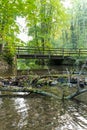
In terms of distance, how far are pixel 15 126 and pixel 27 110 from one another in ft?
5.55

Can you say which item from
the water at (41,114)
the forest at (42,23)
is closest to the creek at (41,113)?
the water at (41,114)

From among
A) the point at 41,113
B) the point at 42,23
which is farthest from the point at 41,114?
the point at 42,23

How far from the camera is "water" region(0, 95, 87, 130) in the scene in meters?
6.70

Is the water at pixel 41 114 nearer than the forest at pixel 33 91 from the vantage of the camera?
Yes

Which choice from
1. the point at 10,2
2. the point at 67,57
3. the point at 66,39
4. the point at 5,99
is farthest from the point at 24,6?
the point at 66,39

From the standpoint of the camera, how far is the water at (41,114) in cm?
670

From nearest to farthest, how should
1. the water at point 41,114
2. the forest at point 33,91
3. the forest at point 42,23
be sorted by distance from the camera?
the water at point 41,114 → the forest at point 33,91 → the forest at point 42,23

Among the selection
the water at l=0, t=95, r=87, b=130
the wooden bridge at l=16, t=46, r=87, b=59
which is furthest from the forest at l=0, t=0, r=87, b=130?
the wooden bridge at l=16, t=46, r=87, b=59

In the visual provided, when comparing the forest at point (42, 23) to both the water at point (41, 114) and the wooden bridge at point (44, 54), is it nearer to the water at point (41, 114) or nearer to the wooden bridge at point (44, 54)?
the wooden bridge at point (44, 54)

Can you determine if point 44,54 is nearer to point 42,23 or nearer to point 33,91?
point 42,23

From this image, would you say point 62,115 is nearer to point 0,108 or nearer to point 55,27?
point 0,108

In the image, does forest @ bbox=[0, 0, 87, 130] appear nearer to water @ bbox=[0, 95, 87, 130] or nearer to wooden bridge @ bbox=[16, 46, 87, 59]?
water @ bbox=[0, 95, 87, 130]

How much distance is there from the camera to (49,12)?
31.8 m

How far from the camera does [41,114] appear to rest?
7844 mm
